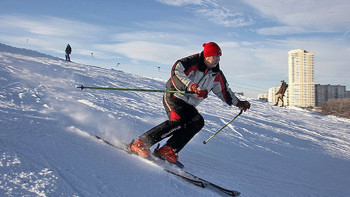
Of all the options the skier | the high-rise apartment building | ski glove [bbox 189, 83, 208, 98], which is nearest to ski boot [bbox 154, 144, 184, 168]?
the skier

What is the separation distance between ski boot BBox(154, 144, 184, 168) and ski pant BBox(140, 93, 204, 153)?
0.06 m

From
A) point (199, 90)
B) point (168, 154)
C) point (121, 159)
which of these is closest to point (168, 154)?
point (168, 154)

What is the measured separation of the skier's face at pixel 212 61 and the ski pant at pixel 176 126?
22.3 inches

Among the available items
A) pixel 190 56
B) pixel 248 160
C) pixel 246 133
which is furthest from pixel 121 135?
pixel 246 133

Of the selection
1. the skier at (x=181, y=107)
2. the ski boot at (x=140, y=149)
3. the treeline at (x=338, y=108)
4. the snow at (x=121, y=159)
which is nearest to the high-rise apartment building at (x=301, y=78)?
the treeline at (x=338, y=108)

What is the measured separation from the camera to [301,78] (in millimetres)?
78062

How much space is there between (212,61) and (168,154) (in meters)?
1.25

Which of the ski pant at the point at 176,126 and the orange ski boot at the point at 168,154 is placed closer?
the orange ski boot at the point at 168,154

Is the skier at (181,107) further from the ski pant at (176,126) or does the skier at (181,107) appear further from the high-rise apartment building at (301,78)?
the high-rise apartment building at (301,78)

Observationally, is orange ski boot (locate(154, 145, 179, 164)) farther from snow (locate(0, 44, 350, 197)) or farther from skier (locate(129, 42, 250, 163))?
snow (locate(0, 44, 350, 197))

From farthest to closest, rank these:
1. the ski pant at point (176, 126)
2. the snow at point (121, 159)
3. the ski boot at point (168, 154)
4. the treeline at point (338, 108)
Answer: the treeline at point (338, 108) < the ski pant at point (176, 126) < the ski boot at point (168, 154) < the snow at point (121, 159)

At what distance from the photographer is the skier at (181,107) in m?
3.44

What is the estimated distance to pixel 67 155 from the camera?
2635mm

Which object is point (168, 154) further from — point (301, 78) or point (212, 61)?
point (301, 78)
